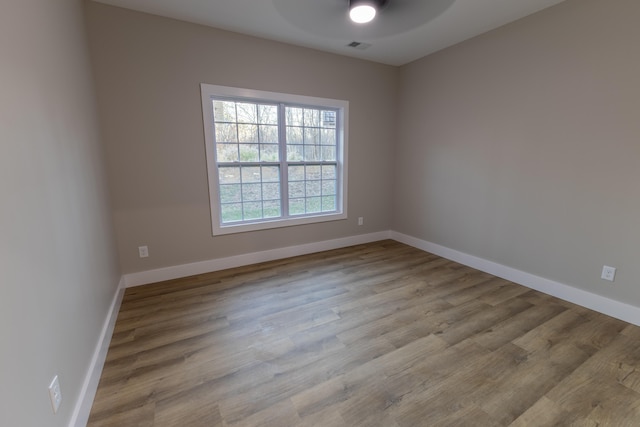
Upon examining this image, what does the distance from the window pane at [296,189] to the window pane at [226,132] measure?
2.93 feet

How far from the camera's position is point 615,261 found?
226 cm

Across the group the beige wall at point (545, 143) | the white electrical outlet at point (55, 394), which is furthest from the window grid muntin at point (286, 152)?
the white electrical outlet at point (55, 394)

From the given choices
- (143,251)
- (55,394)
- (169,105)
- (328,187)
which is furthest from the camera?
(328,187)

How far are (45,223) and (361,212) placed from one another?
345cm

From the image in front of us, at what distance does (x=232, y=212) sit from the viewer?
3301mm

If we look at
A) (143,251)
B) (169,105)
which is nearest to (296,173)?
(169,105)

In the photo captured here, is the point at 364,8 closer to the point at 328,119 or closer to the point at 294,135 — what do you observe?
the point at 294,135

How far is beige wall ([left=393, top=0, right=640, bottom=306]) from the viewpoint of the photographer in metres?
2.16

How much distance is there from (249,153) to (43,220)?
7.33 ft

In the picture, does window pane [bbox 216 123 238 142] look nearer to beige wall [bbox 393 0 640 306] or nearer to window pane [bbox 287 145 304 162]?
window pane [bbox 287 145 304 162]

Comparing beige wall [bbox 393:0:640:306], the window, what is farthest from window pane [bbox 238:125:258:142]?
beige wall [bbox 393:0:640:306]

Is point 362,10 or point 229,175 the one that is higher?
point 362,10

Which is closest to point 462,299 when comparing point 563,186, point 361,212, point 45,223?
point 563,186

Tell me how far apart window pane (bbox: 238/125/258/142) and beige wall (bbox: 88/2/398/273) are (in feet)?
1.42
